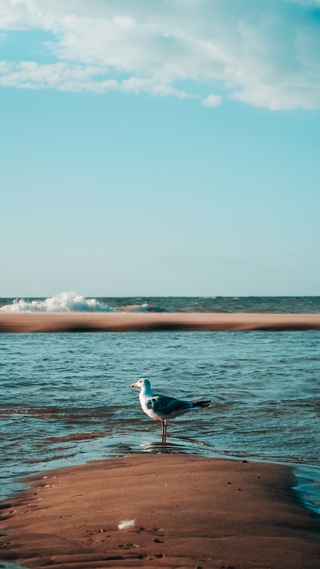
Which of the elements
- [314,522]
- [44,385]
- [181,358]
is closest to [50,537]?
[314,522]

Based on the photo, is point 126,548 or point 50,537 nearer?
point 126,548

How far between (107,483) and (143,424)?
4142 mm

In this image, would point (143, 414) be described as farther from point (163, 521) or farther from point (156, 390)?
point (163, 521)

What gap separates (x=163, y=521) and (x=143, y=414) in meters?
6.16

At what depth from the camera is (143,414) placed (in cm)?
1129

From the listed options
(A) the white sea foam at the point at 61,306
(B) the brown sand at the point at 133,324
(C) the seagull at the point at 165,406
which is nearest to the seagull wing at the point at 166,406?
(C) the seagull at the point at 165,406

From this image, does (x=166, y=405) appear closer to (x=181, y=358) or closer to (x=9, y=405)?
(x=9, y=405)

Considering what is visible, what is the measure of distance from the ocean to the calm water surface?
0.06 feet

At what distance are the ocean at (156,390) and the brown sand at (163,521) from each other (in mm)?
491

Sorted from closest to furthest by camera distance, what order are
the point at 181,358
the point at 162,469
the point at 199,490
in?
the point at 199,490
the point at 162,469
the point at 181,358

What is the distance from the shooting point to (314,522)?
5.21 meters

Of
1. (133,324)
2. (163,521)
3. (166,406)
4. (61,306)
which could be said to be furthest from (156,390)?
(61,306)

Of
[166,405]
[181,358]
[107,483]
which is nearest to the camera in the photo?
[107,483]

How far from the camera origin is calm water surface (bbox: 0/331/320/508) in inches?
330
